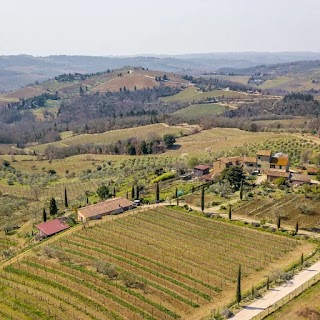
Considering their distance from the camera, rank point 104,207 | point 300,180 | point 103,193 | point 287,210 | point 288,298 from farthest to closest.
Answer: point 300,180
point 103,193
point 104,207
point 287,210
point 288,298

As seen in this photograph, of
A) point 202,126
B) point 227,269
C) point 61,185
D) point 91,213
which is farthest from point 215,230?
point 202,126

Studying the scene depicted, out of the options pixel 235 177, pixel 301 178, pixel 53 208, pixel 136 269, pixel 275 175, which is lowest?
pixel 53 208

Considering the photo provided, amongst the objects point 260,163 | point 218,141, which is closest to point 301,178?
point 260,163

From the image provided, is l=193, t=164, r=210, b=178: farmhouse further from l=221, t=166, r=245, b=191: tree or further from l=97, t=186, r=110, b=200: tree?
l=97, t=186, r=110, b=200: tree

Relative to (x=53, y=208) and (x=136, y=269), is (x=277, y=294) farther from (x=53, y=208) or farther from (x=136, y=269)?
(x=53, y=208)

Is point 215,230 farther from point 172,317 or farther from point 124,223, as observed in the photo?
point 172,317

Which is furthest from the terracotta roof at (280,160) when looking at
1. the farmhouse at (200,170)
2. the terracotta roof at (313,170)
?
the farmhouse at (200,170)
